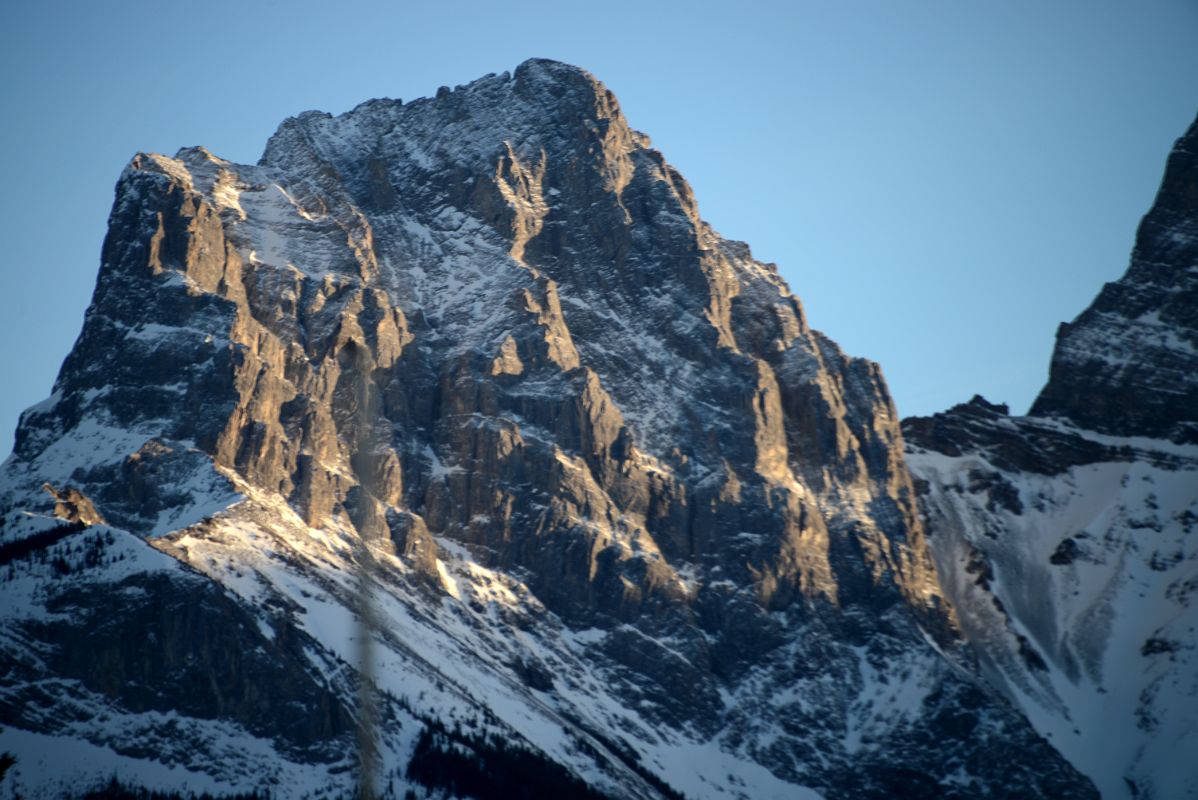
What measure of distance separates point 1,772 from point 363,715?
17476 mm

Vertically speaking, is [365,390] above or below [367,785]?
above

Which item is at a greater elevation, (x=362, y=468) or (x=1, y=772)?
(x=362, y=468)

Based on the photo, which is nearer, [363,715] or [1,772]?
[1,772]

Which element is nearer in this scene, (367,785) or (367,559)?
(367,785)

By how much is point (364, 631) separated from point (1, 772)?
18.6 meters

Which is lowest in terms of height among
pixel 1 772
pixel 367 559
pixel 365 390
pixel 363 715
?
pixel 1 772

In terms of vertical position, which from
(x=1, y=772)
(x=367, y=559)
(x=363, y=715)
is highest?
(x=367, y=559)

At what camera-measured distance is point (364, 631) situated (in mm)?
104625

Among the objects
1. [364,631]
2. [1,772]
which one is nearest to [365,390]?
[364,631]

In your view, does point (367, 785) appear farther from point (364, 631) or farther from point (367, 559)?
point (367, 559)

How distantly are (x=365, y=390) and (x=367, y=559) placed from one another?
30.4 feet

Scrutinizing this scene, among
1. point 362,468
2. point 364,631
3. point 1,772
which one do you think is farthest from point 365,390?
point 1,772

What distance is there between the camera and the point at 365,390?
4348 inches

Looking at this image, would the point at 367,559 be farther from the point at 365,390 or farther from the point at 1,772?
the point at 1,772
